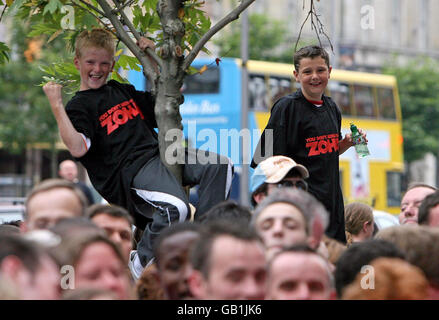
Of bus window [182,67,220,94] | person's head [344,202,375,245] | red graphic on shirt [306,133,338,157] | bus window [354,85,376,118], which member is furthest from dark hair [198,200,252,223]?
bus window [354,85,376,118]

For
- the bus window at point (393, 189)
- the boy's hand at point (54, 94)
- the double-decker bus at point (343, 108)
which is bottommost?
the boy's hand at point (54, 94)

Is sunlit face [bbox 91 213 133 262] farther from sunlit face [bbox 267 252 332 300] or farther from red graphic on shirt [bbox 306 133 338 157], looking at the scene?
red graphic on shirt [bbox 306 133 338 157]

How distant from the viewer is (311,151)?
5750mm

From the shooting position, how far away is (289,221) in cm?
399

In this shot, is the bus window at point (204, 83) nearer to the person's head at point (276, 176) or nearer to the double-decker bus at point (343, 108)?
the double-decker bus at point (343, 108)

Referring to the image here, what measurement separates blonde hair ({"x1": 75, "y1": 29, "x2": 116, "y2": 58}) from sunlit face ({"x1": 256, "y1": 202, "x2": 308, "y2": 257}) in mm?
1870

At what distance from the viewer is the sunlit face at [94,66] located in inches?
214

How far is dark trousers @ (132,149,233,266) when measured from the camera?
16.7ft

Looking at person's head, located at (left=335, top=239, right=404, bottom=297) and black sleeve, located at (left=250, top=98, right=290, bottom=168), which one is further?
black sleeve, located at (left=250, top=98, right=290, bottom=168)

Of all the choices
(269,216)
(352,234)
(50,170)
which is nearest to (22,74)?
(50,170)

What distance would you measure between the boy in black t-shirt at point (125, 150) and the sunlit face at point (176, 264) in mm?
1383

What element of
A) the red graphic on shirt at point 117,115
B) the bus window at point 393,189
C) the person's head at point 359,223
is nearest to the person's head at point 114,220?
the red graphic on shirt at point 117,115

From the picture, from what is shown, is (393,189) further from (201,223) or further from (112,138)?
(201,223)

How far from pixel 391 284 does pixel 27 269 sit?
1.33 metres
